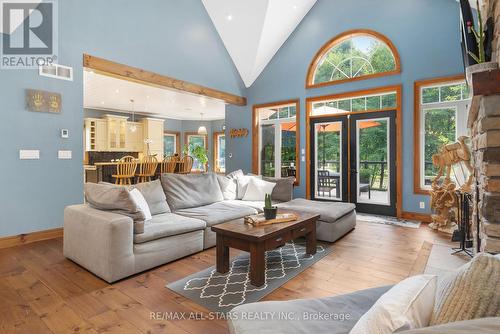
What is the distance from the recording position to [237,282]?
2.46 meters

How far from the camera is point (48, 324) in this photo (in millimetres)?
1852

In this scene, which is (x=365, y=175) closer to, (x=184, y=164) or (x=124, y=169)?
(x=184, y=164)

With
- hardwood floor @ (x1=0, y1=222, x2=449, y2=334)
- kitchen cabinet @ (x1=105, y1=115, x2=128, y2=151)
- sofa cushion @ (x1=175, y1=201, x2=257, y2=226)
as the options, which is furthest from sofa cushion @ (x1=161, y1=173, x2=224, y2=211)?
kitchen cabinet @ (x1=105, y1=115, x2=128, y2=151)

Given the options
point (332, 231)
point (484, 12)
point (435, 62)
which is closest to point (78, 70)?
point (332, 231)

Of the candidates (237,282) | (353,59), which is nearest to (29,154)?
(237,282)

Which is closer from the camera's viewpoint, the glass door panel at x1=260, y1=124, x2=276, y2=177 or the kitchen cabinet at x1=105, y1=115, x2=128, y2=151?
the glass door panel at x1=260, y1=124, x2=276, y2=177

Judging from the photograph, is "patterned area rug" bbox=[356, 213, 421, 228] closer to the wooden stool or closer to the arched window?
the arched window

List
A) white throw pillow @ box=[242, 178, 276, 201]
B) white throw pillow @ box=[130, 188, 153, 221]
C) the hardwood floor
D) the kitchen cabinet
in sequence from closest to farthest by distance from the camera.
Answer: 1. the hardwood floor
2. white throw pillow @ box=[130, 188, 153, 221]
3. white throw pillow @ box=[242, 178, 276, 201]
4. the kitchen cabinet

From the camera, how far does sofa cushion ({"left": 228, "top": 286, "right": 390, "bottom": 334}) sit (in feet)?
3.49

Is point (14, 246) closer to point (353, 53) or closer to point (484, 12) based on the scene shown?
point (484, 12)

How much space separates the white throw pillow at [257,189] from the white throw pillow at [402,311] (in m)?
3.57

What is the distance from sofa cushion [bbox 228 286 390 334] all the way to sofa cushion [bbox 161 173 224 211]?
2687mm

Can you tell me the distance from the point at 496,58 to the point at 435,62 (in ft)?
8.97

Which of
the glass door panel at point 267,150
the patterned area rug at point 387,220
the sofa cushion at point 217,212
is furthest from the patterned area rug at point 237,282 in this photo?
the glass door panel at point 267,150
